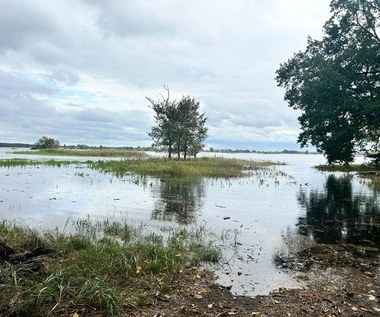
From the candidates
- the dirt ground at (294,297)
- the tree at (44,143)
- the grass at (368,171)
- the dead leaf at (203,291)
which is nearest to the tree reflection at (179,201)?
the dirt ground at (294,297)

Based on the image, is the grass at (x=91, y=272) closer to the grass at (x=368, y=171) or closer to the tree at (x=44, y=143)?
the grass at (x=368, y=171)

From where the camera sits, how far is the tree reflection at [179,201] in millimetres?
14752

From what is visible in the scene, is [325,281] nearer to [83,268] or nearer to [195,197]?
[83,268]

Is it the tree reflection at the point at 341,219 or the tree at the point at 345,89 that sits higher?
the tree at the point at 345,89

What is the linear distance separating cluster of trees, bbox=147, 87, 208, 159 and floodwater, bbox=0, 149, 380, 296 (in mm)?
23508

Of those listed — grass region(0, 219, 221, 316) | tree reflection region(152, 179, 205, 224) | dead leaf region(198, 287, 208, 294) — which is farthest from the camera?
tree reflection region(152, 179, 205, 224)

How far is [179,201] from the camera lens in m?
19.0

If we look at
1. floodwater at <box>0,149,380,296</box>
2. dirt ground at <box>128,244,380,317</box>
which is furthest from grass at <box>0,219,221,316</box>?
floodwater at <box>0,149,380,296</box>

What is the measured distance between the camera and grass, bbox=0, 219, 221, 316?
5348 millimetres

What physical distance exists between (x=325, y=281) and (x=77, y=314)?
5229mm

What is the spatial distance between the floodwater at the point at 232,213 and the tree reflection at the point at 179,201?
44 millimetres

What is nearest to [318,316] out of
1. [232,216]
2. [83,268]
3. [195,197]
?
[83,268]

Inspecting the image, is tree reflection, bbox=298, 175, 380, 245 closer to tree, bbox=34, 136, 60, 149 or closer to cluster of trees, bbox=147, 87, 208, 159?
cluster of trees, bbox=147, 87, 208, 159

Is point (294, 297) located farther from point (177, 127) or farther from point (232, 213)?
point (177, 127)
